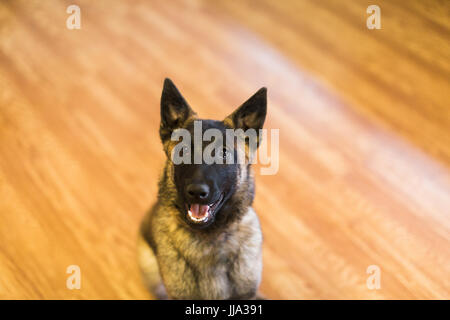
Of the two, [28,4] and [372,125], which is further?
[28,4]

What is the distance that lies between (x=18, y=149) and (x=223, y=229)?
2084mm

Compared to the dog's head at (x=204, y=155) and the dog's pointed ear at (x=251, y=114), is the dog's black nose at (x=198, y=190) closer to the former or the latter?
the dog's head at (x=204, y=155)

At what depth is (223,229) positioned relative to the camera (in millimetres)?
1892

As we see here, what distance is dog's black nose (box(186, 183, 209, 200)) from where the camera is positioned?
5.24 ft

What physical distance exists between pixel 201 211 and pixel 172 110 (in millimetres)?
512

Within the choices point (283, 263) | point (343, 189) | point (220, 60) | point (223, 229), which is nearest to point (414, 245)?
point (343, 189)

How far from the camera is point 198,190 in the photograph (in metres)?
1.59

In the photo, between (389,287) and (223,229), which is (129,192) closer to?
(223,229)

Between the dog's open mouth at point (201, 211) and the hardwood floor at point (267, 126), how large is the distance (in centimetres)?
98

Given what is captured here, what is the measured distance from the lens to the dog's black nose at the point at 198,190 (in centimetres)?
160

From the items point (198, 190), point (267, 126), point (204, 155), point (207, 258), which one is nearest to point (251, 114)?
point (204, 155)

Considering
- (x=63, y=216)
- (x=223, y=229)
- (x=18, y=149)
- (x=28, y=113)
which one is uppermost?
(x=28, y=113)

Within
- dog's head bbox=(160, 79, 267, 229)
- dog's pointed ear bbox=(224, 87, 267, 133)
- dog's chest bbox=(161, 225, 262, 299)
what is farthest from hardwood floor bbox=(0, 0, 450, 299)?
dog's pointed ear bbox=(224, 87, 267, 133)

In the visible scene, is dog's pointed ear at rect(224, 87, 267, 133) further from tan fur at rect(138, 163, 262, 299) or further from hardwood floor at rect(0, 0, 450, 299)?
hardwood floor at rect(0, 0, 450, 299)
